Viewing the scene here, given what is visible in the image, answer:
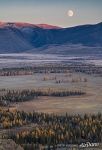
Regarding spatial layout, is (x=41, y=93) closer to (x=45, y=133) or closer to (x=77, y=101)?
(x=77, y=101)

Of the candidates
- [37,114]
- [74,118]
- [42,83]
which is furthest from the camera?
[42,83]

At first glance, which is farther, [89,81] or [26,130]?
[89,81]

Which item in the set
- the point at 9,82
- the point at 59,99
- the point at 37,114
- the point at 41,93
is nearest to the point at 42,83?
the point at 9,82

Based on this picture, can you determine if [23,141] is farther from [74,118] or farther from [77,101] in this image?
[77,101]

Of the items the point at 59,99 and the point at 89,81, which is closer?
the point at 59,99

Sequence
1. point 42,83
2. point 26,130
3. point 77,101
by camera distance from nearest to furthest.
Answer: point 26,130
point 77,101
point 42,83

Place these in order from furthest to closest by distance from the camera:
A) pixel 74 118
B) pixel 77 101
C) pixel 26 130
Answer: pixel 77 101
pixel 74 118
pixel 26 130

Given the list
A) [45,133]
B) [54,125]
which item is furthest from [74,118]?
[45,133]

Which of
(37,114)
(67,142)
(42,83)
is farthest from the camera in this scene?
(42,83)
